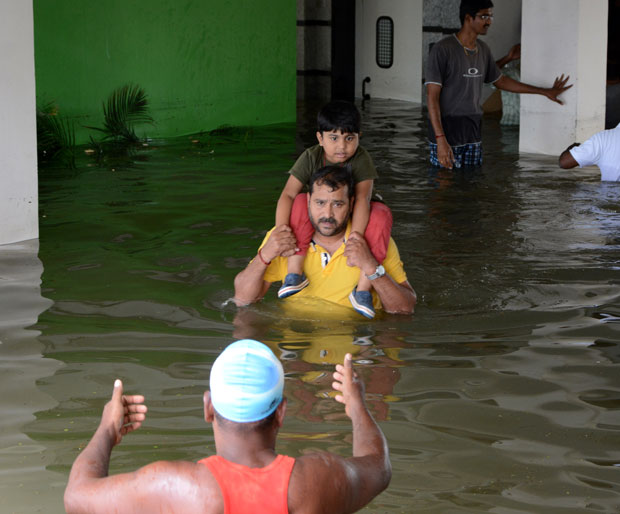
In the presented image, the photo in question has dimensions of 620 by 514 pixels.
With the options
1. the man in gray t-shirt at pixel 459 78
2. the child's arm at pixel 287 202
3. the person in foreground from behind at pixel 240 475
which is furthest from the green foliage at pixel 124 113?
the person in foreground from behind at pixel 240 475

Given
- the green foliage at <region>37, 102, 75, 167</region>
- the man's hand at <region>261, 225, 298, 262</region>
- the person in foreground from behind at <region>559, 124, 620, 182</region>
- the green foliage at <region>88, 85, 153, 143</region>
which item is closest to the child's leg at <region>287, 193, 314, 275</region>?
the man's hand at <region>261, 225, 298, 262</region>

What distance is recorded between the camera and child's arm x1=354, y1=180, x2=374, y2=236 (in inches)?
202

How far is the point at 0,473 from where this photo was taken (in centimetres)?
343

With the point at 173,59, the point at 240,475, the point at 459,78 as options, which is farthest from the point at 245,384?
the point at 173,59

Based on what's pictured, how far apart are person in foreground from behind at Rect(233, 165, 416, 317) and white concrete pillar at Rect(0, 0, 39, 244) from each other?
247cm

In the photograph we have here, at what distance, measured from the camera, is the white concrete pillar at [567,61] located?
1070cm

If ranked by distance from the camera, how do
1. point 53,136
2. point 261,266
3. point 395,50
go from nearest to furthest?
point 261,266, point 53,136, point 395,50

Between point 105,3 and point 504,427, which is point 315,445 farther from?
point 105,3

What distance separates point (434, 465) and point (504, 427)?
0.48 m

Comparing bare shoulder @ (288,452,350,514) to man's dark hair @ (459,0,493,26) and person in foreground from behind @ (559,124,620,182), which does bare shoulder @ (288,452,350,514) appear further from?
man's dark hair @ (459,0,493,26)

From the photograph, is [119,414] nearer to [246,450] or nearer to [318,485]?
[246,450]

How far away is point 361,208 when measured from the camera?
17.0ft

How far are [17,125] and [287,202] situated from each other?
265 centimetres

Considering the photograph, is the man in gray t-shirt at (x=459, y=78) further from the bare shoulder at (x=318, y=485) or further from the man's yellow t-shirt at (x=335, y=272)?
the bare shoulder at (x=318, y=485)
